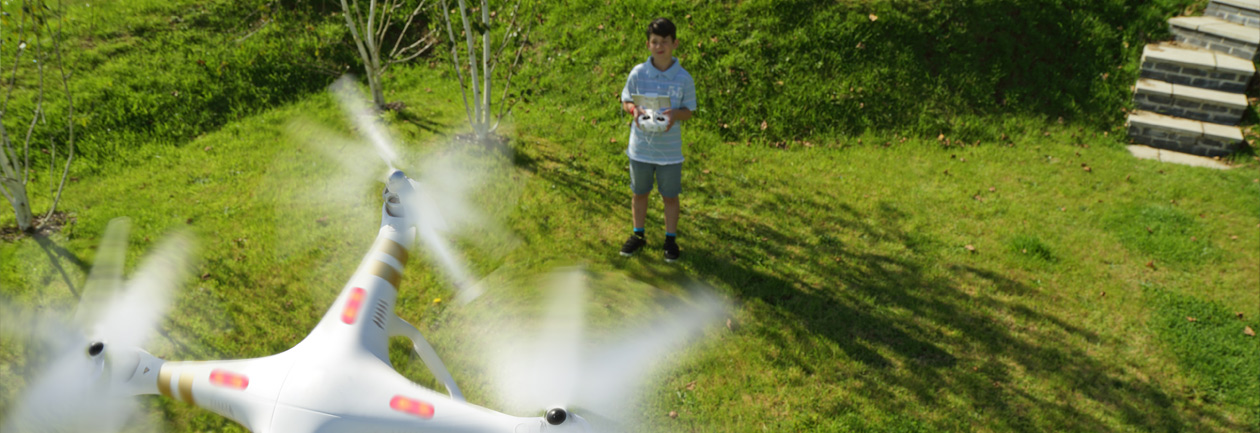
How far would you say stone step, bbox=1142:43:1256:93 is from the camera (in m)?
8.36

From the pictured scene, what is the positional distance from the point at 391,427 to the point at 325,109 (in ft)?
23.9

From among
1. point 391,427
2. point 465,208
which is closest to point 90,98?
point 465,208

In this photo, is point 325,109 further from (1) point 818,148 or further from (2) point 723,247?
(1) point 818,148

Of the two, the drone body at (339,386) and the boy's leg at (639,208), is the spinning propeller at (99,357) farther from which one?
the boy's leg at (639,208)

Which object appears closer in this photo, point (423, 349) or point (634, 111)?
point (423, 349)

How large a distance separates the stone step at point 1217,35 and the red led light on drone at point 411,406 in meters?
11.0

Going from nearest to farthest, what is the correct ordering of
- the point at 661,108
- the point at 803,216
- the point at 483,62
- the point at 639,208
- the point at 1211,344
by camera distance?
1. the point at 661,108
2. the point at 1211,344
3. the point at 639,208
4. the point at 803,216
5. the point at 483,62

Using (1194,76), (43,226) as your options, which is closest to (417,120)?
(43,226)

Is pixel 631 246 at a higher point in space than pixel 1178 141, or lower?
lower

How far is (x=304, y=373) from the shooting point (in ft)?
7.91

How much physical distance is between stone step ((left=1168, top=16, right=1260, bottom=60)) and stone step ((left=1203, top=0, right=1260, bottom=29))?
75mm

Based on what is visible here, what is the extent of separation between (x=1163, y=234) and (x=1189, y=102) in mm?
2981

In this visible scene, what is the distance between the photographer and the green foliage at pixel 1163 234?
6.27m

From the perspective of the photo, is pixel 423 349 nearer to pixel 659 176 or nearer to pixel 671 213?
pixel 659 176
